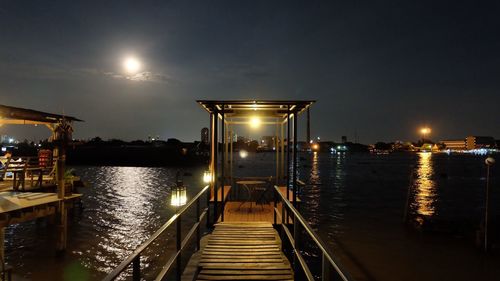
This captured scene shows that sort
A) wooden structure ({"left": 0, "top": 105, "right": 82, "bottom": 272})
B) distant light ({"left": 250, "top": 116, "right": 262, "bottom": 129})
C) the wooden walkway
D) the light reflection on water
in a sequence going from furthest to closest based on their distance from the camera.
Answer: distant light ({"left": 250, "top": 116, "right": 262, "bottom": 129}), the light reflection on water, wooden structure ({"left": 0, "top": 105, "right": 82, "bottom": 272}), the wooden walkway

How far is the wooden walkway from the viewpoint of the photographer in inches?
202

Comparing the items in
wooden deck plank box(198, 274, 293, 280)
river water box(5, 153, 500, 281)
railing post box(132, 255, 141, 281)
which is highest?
railing post box(132, 255, 141, 281)

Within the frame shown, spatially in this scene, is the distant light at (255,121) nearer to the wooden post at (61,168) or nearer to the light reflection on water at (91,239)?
the light reflection on water at (91,239)

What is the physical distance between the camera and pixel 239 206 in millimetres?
10664

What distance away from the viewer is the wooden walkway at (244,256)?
5.14 metres

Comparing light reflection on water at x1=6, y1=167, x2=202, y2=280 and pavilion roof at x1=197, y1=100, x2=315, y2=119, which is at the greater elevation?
pavilion roof at x1=197, y1=100, x2=315, y2=119

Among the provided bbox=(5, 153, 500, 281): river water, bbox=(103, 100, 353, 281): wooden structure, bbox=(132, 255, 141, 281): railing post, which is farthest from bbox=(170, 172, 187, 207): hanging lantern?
bbox=(5, 153, 500, 281): river water

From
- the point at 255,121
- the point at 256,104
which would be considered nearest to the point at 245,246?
the point at 256,104

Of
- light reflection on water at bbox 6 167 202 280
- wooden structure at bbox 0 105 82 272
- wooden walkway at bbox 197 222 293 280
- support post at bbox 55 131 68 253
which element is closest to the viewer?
wooden walkway at bbox 197 222 293 280

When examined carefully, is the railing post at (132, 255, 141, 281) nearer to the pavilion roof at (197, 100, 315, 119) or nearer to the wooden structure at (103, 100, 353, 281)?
the wooden structure at (103, 100, 353, 281)

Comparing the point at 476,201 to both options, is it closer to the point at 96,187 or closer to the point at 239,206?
the point at 239,206

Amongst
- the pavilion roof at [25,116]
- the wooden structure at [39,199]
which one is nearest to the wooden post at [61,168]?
the wooden structure at [39,199]

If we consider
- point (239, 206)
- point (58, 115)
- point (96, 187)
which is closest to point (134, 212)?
point (58, 115)

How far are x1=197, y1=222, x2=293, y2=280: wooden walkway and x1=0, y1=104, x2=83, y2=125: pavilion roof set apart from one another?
350 inches
